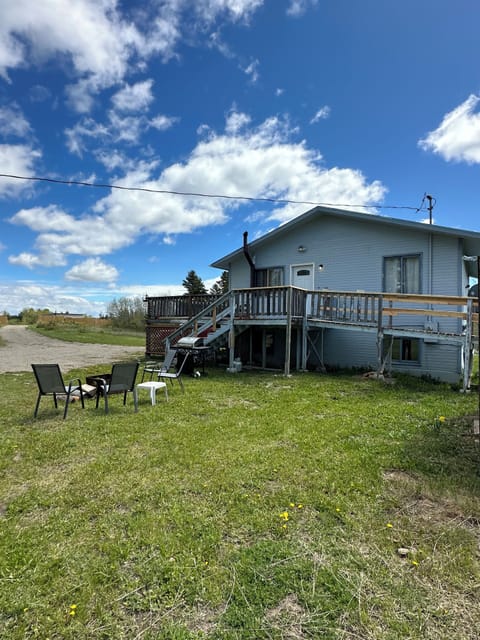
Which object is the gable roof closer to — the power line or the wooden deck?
the power line

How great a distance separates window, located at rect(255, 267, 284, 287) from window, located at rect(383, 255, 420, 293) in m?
3.93

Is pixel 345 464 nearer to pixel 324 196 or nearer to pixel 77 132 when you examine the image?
pixel 324 196

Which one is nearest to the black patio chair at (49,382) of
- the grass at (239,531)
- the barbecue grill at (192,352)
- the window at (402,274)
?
the grass at (239,531)

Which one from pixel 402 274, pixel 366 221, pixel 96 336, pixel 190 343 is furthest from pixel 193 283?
pixel 402 274

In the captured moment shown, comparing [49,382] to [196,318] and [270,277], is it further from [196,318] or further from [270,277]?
[270,277]

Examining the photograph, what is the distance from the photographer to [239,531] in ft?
9.02

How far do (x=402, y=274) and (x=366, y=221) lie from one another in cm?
210

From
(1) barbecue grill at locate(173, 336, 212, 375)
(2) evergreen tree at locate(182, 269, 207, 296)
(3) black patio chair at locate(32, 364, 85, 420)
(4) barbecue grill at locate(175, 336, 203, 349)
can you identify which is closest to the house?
(4) barbecue grill at locate(175, 336, 203, 349)

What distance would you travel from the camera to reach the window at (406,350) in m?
11.2

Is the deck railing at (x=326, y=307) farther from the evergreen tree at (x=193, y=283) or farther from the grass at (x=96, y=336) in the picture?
the evergreen tree at (x=193, y=283)

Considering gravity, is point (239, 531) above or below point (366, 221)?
below

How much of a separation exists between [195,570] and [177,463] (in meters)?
1.78

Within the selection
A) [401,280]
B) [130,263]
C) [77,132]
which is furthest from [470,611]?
[130,263]

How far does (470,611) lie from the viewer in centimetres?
198
